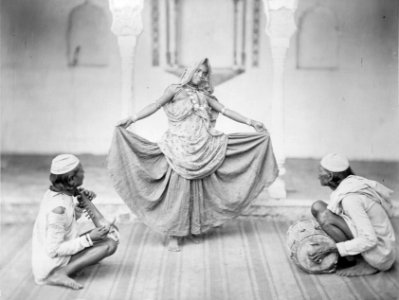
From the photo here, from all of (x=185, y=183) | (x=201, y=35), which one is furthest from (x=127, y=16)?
(x=201, y=35)

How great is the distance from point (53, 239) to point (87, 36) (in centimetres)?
532

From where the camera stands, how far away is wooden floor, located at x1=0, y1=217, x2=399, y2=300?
511cm

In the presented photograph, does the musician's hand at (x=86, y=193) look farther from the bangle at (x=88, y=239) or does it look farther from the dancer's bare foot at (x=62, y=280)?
the dancer's bare foot at (x=62, y=280)

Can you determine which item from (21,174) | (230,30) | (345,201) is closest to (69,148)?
(21,174)

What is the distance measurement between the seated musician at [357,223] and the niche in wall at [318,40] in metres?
4.40

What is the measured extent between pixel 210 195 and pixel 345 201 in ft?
5.12

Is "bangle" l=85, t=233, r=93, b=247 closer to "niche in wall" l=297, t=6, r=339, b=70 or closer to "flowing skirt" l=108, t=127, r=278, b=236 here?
"flowing skirt" l=108, t=127, r=278, b=236

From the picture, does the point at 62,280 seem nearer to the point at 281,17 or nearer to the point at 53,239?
the point at 53,239

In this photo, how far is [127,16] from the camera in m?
7.01

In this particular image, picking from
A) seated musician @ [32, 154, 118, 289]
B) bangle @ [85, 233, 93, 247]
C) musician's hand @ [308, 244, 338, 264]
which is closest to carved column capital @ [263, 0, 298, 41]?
musician's hand @ [308, 244, 338, 264]

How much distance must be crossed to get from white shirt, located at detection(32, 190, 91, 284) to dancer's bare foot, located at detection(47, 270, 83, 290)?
51 mm

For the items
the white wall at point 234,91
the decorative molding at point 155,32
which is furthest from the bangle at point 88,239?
the decorative molding at point 155,32

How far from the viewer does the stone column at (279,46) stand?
702 cm

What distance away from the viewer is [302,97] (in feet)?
32.2
